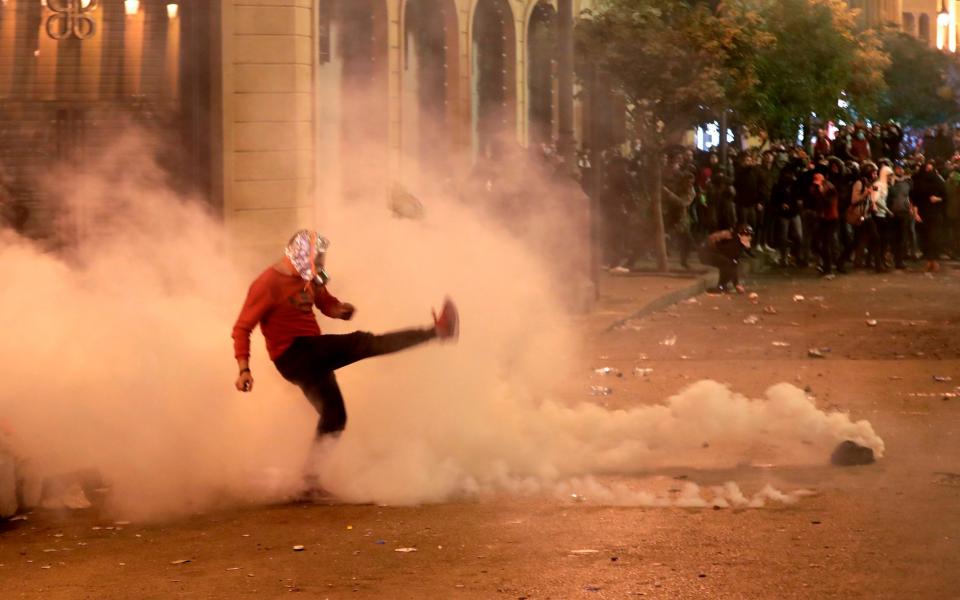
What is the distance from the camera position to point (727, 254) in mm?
20953

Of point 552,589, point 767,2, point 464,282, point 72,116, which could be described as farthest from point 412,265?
point 767,2

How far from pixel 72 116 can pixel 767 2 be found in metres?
19.4

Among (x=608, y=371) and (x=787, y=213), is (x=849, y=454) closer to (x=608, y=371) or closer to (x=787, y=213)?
(x=608, y=371)

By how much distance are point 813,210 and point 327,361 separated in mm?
17116

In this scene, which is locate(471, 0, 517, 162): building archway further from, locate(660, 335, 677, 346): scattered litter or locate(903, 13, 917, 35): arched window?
locate(903, 13, 917, 35): arched window

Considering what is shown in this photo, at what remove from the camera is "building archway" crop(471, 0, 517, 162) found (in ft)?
87.2

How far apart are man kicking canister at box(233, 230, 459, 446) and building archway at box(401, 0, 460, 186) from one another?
14.6m

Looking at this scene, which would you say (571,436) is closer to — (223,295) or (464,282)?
(464,282)

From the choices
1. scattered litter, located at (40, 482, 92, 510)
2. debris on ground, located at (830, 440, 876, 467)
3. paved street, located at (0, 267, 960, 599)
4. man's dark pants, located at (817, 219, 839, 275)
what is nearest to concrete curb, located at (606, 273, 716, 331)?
man's dark pants, located at (817, 219, 839, 275)

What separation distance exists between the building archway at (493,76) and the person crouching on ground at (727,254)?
5983 mm

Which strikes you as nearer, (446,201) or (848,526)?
(848,526)

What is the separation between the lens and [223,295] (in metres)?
9.90

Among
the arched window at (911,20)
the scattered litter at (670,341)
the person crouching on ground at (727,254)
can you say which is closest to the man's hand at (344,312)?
the scattered litter at (670,341)

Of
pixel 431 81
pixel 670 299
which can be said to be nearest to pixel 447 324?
pixel 670 299
